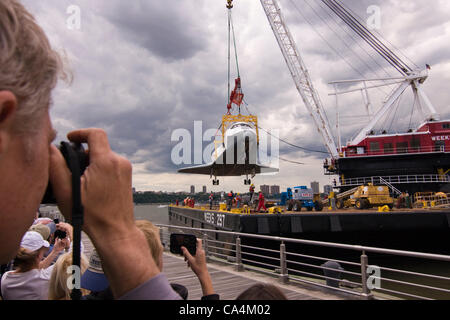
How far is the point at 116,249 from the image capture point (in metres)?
0.89

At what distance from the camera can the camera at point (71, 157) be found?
2.84ft

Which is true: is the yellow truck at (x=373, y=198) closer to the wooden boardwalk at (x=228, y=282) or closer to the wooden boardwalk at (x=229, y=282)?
the wooden boardwalk at (x=229, y=282)

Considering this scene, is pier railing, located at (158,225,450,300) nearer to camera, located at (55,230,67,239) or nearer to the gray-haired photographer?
camera, located at (55,230,67,239)

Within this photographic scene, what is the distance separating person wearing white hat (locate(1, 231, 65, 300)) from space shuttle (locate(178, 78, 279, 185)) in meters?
23.0

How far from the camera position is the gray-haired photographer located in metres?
0.72

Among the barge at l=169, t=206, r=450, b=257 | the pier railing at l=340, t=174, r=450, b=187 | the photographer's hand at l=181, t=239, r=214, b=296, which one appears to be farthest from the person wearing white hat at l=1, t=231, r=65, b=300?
the pier railing at l=340, t=174, r=450, b=187

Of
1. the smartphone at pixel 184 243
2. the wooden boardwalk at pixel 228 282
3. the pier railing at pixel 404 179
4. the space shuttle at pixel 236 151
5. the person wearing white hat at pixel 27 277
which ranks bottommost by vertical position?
the wooden boardwalk at pixel 228 282

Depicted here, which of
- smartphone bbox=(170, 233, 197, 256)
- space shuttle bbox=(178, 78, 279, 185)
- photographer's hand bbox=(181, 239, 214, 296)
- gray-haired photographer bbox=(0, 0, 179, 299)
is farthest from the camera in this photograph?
space shuttle bbox=(178, 78, 279, 185)

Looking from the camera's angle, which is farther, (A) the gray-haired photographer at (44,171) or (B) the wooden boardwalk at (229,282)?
(B) the wooden boardwalk at (229,282)

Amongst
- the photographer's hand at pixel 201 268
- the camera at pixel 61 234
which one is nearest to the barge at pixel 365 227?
the camera at pixel 61 234

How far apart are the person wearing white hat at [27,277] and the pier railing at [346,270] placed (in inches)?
187

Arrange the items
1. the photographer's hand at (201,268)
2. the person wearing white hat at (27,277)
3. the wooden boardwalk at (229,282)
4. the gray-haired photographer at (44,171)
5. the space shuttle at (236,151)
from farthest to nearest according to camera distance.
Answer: the space shuttle at (236,151) → the wooden boardwalk at (229,282) → the person wearing white hat at (27,277) → the photographer's hand at (201,268) → the gray-haired photographer at (44,171)

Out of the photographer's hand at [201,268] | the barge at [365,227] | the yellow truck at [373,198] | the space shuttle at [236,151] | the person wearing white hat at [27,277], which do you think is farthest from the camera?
the space shuttle at [236,151]
